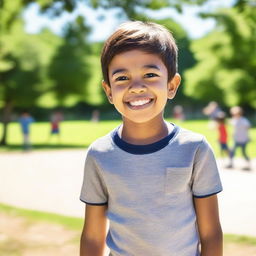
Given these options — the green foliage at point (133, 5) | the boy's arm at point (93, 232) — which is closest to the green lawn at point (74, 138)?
the green foliage at point (133, 5)

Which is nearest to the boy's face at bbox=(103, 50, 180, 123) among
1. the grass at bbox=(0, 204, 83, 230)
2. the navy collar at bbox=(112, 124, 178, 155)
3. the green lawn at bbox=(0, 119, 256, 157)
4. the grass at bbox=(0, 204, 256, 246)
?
the navy collar at bbox=(112, 124, 178, 155)

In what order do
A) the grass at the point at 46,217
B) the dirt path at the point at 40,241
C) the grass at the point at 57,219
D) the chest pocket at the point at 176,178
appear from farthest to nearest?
the grass at the point at 46,217, the grass at the point at 57,219, the dirt path at the point at 40,241, the chest pocket at the point at 176,178

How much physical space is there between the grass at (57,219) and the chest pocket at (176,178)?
345 centimetres

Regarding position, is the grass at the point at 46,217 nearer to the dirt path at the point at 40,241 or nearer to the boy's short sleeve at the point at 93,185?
the dirt path at the point at 40,241

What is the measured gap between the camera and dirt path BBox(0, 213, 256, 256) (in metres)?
4.80

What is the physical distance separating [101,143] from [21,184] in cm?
869

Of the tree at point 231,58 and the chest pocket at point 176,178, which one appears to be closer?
the chest pocket at point 176,178

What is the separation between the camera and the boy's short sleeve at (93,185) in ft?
6.29

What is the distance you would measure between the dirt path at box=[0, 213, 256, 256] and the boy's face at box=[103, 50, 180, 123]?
321 centimetres

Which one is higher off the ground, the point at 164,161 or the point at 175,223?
the point at 164,161

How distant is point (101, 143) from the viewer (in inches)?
75.9

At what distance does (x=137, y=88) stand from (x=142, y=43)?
18 centimetres

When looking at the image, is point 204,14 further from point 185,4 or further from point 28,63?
point 28,63

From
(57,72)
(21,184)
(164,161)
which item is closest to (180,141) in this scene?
(164,161)
